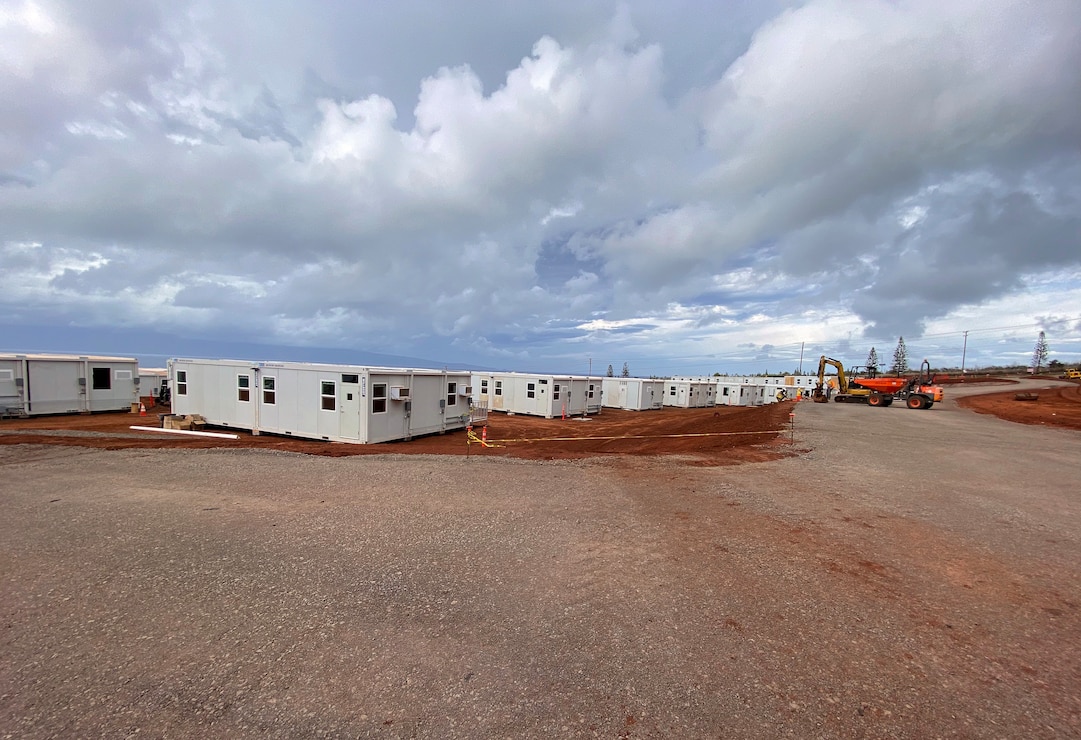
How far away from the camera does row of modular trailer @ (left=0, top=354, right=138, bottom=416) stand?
21.1 meters

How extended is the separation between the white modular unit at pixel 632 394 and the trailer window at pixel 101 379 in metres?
32.2

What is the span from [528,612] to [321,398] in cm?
1343

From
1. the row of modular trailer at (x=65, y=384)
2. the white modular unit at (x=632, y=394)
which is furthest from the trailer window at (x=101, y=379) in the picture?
the white modular unit at (x=632, y=394)

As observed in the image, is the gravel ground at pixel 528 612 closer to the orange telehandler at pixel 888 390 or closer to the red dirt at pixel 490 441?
the red dirt at pixel 490 441

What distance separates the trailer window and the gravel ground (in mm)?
20735

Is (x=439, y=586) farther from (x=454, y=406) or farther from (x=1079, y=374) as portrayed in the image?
(x=1079, y=374)

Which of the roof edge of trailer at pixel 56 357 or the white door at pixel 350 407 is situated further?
the roof edge of trailer at pixel 56 357

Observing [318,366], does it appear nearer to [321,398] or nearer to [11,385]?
[321,398]

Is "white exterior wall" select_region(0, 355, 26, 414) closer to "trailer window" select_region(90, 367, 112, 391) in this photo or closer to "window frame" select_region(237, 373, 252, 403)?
"trailer window" select_region(90, 367, 112, 391)

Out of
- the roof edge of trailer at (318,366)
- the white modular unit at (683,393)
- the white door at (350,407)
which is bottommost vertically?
the white modular unit at (683,393)

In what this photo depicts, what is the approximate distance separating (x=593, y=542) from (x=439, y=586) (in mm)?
2129

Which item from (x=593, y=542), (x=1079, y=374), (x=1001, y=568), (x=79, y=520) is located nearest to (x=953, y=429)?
(x=1001, y=568)

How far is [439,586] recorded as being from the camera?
15.3ft

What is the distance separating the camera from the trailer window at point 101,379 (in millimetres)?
24141
